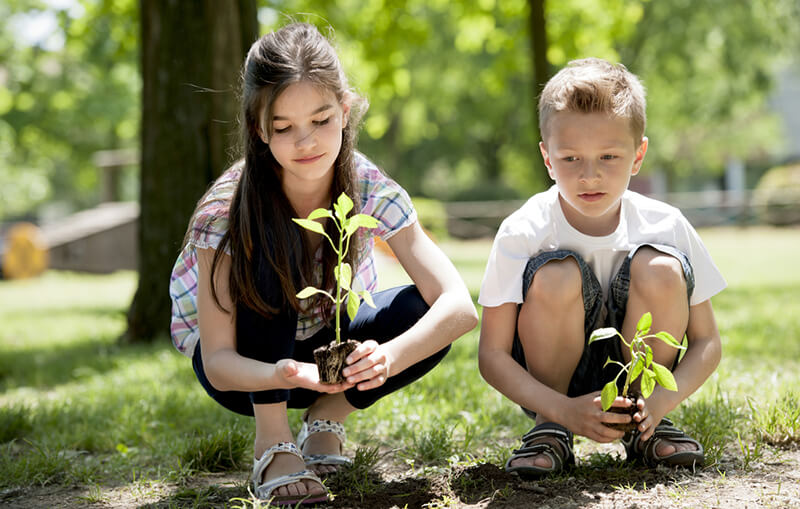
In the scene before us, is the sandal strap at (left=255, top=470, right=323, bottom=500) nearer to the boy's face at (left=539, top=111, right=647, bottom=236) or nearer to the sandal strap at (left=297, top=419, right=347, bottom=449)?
the sandal strap at (left=297, top=419, right=347, bottom=449)

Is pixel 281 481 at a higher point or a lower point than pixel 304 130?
lower

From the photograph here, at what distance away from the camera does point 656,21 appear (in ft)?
65.9

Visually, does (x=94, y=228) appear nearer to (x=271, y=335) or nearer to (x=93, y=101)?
(x=93, y=101)

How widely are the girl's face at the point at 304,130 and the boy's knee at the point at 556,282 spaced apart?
0.67 metres

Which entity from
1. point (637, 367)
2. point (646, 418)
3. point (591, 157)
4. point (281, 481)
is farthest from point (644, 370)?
point (281, 481)

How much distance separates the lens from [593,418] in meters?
1.91

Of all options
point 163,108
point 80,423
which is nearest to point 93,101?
point 163,108

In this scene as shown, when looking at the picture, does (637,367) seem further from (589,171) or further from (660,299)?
(589,171)

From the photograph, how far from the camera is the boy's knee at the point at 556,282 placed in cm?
206

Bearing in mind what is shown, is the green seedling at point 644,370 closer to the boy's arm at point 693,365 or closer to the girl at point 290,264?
the boy's arm at point 693,365

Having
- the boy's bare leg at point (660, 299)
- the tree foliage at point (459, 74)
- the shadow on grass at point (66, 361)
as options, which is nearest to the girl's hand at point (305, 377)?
the boy's bare leg at point (660, 299)

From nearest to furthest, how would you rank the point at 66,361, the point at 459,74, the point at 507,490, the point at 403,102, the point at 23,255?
the point at 507,490 → the point at 66,361 → the point at 23,255 → the point at 459,74 → the point at 403,102

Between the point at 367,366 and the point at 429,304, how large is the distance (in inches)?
17.5

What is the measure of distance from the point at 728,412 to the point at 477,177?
32.9 metres
